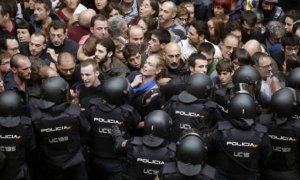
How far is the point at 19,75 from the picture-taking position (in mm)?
7625

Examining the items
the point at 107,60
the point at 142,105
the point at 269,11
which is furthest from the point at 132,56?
the point at 269,11

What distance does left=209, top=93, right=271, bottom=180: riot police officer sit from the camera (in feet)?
20.8

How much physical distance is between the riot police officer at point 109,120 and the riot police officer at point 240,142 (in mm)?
1048

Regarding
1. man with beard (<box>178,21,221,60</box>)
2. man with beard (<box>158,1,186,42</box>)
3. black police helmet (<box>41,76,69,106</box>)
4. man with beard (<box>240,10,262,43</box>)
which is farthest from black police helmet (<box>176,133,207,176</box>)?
man with beard (<box>240,10,262,43</box>)

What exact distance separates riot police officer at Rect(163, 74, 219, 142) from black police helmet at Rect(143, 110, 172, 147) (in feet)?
2.33

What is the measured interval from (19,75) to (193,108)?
2312mm

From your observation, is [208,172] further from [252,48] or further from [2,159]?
[252,48]

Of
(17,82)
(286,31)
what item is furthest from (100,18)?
(286,31)

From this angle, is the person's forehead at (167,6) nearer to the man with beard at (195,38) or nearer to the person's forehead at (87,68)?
the man with beard at (195,38)

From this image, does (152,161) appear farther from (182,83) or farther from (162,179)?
(182,83)

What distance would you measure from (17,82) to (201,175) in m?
3.06

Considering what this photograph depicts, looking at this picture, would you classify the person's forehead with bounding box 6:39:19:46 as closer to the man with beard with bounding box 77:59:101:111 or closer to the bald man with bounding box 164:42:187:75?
the man with beard with bounding box 77:59:101:111

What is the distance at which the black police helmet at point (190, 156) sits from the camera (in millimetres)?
5637

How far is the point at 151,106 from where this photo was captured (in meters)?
7.37
